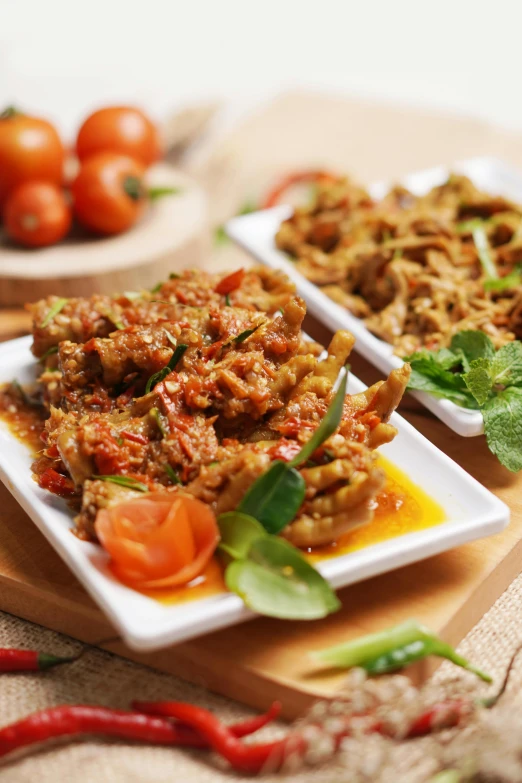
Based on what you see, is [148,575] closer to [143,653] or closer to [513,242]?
[143,653]

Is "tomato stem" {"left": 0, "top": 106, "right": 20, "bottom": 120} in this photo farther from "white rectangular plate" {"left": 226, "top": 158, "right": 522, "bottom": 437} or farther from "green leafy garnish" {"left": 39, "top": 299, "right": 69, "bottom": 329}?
"green leafy garnish" {"left": 39, "top": 299, "right": 69, "bottom": 329}

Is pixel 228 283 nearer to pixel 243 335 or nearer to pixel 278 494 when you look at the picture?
pixel 243 335

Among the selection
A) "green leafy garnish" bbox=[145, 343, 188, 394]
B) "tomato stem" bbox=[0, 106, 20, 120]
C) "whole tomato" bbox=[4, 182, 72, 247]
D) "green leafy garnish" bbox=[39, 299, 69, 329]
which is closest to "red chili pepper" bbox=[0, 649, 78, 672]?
"green leafy garnish" bbox=[145, 343, 188, 394]

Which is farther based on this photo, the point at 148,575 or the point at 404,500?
the point at 404,500

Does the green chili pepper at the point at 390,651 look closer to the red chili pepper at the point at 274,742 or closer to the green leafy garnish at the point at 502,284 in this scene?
the red chili pepper at the point at 274,742

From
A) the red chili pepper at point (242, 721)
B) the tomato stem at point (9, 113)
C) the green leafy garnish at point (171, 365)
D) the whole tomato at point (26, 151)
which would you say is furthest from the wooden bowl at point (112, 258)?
the red chili pepper at point (242, 721)

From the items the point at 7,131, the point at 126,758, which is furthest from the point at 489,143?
the point at 126,758
